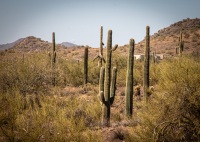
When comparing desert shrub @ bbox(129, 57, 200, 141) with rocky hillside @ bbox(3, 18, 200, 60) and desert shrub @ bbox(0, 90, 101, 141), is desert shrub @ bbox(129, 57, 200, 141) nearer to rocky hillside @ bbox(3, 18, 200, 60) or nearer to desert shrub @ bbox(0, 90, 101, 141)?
desert shrub @ bbox(0, 90, 101, 141)

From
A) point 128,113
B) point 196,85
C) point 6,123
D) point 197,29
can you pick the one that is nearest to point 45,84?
point 6,123

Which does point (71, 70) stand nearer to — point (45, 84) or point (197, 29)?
point (45, 84)

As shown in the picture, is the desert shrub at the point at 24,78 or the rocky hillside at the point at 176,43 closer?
the desert shrub at the point at 24,78

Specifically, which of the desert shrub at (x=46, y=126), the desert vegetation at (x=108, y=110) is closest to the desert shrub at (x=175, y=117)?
the desert vegetation at (x=108, y=110)

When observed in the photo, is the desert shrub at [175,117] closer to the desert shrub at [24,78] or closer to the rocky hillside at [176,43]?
the desert shrub at [24,78]

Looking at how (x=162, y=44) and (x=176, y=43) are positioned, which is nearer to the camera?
(x=176, y=43)

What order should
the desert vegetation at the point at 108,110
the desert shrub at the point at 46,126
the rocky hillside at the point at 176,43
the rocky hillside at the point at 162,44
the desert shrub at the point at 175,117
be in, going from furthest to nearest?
the rocky hillside at the point at 162,44 → the rocky hillside at the point at 176,43 → the desert shrub at the point at 46,126 → the desert vegetation at the point at 108,110 → the desert shrub at the point at 175,117

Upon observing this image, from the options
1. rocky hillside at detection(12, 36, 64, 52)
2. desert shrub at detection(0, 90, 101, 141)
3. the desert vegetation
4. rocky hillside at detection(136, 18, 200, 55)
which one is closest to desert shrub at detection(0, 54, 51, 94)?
the desert vegetation

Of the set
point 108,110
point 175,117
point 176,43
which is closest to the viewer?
point 175,117

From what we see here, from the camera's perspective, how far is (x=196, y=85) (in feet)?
19.4

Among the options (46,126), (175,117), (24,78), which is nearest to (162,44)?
(24,78)

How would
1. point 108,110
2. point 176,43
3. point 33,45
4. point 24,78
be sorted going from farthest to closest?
point 33,45, point 176,43, point 24,78, point 108,110

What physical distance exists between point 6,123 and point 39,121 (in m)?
1.68

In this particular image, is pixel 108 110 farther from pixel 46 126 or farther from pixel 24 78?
pixel 24 78
